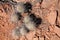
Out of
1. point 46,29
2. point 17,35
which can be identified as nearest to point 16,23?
point 17,35

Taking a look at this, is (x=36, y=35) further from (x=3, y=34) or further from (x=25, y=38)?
(x=3, y=34)

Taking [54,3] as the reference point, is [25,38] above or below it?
below

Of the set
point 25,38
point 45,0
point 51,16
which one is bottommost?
point 25,38

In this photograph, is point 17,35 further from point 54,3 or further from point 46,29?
point 54,3

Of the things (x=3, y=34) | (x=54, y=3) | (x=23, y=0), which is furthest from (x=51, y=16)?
(x=3, y=34)

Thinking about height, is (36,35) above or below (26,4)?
below
